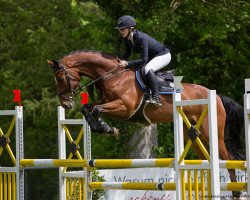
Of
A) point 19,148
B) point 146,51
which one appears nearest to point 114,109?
point 146,51

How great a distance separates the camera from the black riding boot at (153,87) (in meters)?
9.75

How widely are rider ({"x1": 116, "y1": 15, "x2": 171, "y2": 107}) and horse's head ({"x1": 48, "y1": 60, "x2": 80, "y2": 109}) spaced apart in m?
0.58

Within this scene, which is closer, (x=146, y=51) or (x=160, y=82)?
(x=146, y=51)

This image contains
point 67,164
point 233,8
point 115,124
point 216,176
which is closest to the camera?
point 216,176

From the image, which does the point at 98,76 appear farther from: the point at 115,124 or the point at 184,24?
the point at 184,24

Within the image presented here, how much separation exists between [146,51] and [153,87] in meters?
0.43

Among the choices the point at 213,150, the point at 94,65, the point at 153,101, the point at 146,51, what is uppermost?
the point at 146,51

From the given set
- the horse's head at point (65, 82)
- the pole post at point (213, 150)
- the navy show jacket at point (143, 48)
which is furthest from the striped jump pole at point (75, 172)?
the pole post at point (213, 150)

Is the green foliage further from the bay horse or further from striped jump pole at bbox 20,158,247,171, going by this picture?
striped jump pole at bbox 20,158,247,171

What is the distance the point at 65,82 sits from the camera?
32.2ft

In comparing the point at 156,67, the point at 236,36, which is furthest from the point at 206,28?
the point at 156,67

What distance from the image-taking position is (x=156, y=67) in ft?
32.4

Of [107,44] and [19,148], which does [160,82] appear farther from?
[107,44]

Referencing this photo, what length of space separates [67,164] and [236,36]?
10.7 m
